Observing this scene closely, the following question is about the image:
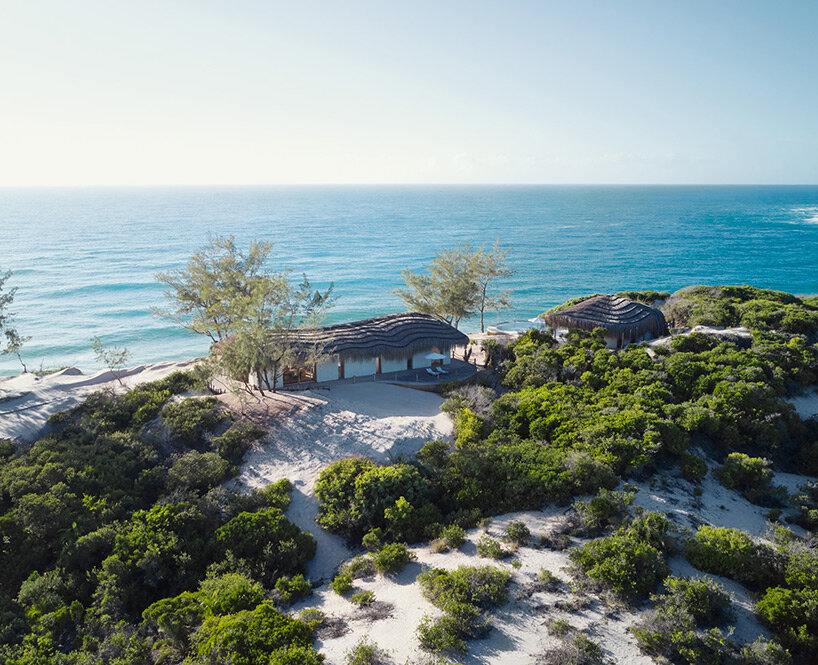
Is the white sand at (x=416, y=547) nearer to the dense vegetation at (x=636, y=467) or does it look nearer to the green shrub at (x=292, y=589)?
the green shrub at (x=292, y=589)

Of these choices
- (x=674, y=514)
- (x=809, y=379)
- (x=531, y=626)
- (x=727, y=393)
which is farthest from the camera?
(x=809, y=379)

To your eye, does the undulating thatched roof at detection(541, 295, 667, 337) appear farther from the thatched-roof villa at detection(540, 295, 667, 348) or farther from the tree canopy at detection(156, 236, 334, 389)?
the tree canopy at detection(156, 236, 334, 389)

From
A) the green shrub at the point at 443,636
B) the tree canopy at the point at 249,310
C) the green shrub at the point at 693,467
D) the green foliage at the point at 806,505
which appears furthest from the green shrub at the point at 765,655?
the tree canopy at the point at 249,310

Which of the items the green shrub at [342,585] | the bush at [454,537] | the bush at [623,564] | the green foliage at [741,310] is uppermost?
the green foliage at [741,310]

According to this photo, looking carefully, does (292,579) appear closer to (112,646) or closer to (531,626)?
(112,646)

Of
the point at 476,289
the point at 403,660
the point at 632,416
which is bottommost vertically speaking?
the point at 403,660

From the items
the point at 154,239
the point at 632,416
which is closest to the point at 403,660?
the point at 632,416
